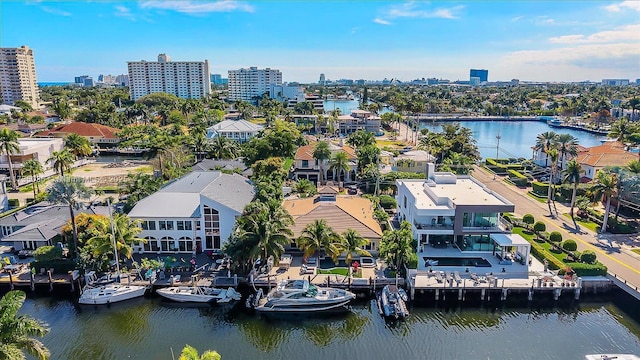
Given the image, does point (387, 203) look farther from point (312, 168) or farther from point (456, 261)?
point (312, 168)

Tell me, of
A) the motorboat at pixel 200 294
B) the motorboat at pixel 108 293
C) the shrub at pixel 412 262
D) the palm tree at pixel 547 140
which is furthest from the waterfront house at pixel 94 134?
the palm tree at pixel 547 140

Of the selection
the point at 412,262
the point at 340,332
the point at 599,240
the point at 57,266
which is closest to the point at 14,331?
the point at 340,332

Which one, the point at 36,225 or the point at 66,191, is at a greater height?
the point at 66,191

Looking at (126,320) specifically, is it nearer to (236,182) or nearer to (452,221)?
(236,182)

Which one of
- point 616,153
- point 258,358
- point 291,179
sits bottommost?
point 258,358

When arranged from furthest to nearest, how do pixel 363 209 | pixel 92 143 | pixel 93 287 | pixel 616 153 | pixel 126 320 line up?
pixel 92 143
pixel 616 153
pixel 363 209
pixel 93 287
pixel 126 320

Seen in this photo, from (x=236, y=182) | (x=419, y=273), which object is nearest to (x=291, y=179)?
(x=236, y=182)

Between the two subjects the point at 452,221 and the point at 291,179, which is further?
the point at 291,179

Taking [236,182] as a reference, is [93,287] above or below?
below

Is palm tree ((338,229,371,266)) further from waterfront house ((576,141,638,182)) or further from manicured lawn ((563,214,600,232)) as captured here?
waterfront house ((576,141,638,182))
